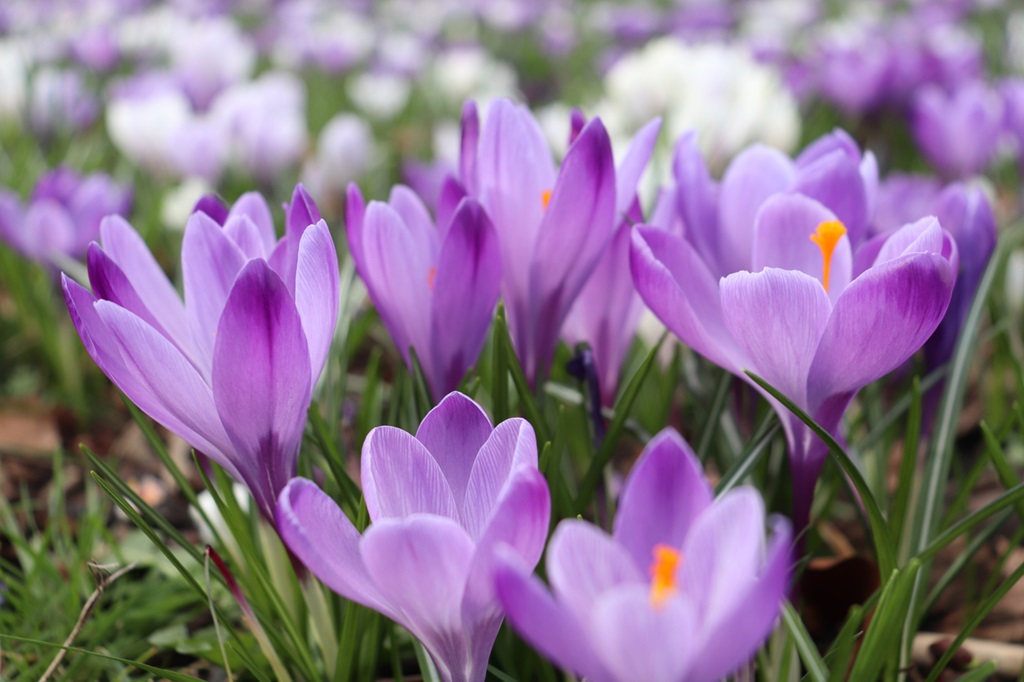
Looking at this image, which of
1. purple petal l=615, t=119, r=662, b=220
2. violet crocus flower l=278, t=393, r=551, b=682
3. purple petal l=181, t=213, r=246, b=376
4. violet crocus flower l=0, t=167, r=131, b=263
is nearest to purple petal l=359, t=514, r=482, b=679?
violet crocus flower l=278, t=393, r=551, b=682

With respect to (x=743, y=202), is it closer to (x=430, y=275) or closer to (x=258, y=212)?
(x=430, y=275)

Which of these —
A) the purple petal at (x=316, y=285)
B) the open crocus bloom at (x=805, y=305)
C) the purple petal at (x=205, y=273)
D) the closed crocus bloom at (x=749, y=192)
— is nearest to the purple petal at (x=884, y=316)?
the open crocus bloom at (x=805, y=305)

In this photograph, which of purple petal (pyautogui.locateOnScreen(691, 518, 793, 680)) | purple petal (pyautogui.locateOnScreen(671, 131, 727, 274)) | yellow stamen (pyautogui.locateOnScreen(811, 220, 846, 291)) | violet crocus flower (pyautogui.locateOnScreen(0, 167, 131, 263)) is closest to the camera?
purple petal (pyautogui.locateOnScreen(691, 518, 793, 680))

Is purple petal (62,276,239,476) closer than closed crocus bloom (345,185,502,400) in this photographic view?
Yes

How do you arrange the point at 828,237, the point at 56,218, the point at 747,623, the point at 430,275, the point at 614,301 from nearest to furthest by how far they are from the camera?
the point at 747,623, the point at 828,237, the point at 430,275, the point at 614,301, the point at 56,218

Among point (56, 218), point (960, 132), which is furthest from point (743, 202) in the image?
point (960, 132)

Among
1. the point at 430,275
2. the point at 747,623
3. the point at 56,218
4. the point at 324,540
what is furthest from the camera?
the point at 56,218

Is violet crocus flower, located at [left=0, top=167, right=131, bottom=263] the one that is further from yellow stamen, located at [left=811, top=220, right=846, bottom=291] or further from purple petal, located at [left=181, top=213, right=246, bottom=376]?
yellow stamen, located at [left=811, top=220, right=846, bottom=291]

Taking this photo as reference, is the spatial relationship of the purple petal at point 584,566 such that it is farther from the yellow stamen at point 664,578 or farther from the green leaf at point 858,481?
the green leaf at point 858,481
